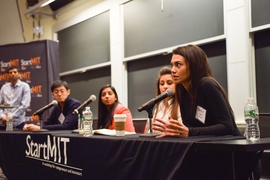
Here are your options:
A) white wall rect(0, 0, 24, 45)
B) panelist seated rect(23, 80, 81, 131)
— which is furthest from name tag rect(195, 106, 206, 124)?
white wall rect(0, 0, 24, 45)

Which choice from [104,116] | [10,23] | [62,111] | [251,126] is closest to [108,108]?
[104,116]

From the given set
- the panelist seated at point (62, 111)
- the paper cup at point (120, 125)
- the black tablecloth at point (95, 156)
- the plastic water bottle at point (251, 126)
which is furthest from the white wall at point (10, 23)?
the plastic water bottle at point (251, 126)

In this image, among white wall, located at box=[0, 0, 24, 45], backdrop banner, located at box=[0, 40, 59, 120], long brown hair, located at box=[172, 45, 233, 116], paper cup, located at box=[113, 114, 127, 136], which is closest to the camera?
long brown hair, located at box=[172, 45, 233, 116]

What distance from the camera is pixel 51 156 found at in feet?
7.54

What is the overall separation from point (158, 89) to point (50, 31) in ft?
14.2

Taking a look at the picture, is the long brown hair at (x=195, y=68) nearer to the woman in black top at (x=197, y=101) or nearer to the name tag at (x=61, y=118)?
the woman in black top at (x=197, y=101)

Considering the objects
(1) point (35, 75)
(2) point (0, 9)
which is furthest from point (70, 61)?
(2) point (0, 9)

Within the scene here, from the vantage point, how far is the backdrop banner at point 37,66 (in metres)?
5.16

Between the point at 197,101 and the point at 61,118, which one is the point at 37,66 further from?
the point at 197,101

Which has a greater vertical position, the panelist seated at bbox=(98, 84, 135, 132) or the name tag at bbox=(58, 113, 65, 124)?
the panelist seated at bbox=(98, 84, 135, 132)

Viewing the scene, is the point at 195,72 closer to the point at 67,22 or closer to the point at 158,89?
the point at 158,89

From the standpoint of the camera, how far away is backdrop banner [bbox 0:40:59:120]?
516cm

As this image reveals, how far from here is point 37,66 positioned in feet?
17.2

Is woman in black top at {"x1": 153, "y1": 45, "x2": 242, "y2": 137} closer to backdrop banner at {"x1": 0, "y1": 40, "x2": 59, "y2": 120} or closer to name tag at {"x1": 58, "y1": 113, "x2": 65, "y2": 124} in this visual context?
name tag at {"x1": 58, "y1": 113, "x2": 65, "y2": 124}
